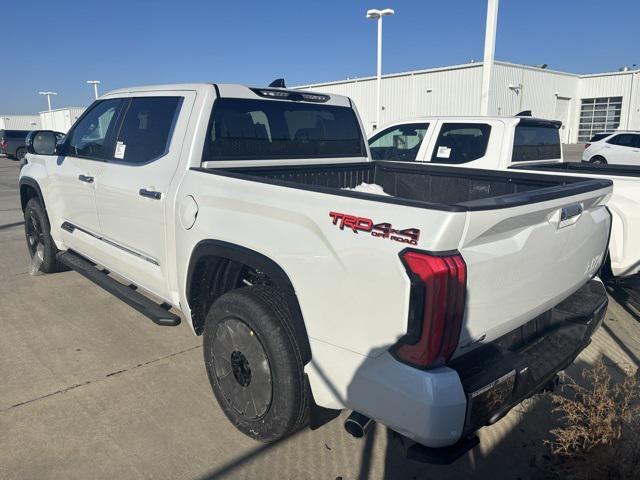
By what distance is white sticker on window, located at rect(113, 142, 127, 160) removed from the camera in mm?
3956

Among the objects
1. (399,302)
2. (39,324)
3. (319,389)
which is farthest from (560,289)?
(39,324)

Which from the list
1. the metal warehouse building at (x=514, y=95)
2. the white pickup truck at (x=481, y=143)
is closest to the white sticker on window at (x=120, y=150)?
Answer: the white pickup truck at (x=481, y=143)

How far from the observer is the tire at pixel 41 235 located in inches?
211

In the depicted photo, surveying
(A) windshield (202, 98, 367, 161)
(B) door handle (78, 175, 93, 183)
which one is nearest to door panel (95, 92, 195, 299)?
(B) door handle (78, 175, 93, 183)

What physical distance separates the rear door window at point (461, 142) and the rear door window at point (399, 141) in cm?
29

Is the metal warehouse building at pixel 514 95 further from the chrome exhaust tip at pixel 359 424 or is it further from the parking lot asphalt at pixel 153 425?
the chrome exhaust tip at pixel 359 424

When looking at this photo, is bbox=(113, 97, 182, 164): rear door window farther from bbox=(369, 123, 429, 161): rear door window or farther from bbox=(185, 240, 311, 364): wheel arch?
bbox=(369, 123, 429, 161): rear door window

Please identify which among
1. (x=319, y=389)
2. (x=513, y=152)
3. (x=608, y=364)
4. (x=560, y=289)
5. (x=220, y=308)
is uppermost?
(x=513, y=152)

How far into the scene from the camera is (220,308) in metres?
2.87

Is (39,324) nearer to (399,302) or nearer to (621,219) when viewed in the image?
(399,302)

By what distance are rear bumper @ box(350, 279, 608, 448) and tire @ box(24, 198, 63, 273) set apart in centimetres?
442

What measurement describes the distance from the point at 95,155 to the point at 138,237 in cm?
108

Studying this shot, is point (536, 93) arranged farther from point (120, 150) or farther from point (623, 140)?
point (120, 150)

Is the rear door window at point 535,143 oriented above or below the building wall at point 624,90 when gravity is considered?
below
